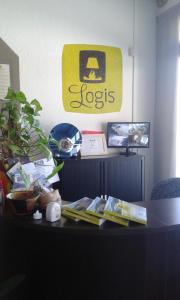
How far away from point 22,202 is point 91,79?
2.10m

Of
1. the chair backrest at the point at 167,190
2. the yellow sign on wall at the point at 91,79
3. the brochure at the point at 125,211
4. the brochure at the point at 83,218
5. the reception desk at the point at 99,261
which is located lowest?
the reception desk at the point at 99,261

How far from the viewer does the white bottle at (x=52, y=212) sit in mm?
1339

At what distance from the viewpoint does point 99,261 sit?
4.58ft

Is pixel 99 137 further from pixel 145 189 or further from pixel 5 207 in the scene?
pixel 5 207

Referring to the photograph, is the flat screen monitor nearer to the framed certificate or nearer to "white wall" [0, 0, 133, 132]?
the framed certificate

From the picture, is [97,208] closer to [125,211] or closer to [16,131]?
[125,211]

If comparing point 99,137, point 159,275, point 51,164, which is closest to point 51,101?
point 99,137

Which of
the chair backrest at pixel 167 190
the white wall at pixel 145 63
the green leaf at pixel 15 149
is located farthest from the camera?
the white wall at pixel 145 63

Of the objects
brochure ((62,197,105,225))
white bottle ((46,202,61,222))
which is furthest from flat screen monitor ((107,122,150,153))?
white bottle ((46,202,61,222))

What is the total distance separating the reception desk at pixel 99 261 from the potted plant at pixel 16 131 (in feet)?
1.34

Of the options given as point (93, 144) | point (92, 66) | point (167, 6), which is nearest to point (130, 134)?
point (93, 144)

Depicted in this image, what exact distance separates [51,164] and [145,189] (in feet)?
6.38

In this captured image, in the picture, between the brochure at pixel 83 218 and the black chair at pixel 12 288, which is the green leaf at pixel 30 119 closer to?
the brochure at pixel 83 218

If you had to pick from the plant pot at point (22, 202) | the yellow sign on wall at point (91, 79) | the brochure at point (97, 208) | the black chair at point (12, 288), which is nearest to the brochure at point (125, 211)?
the brochure at point (97, 208)
